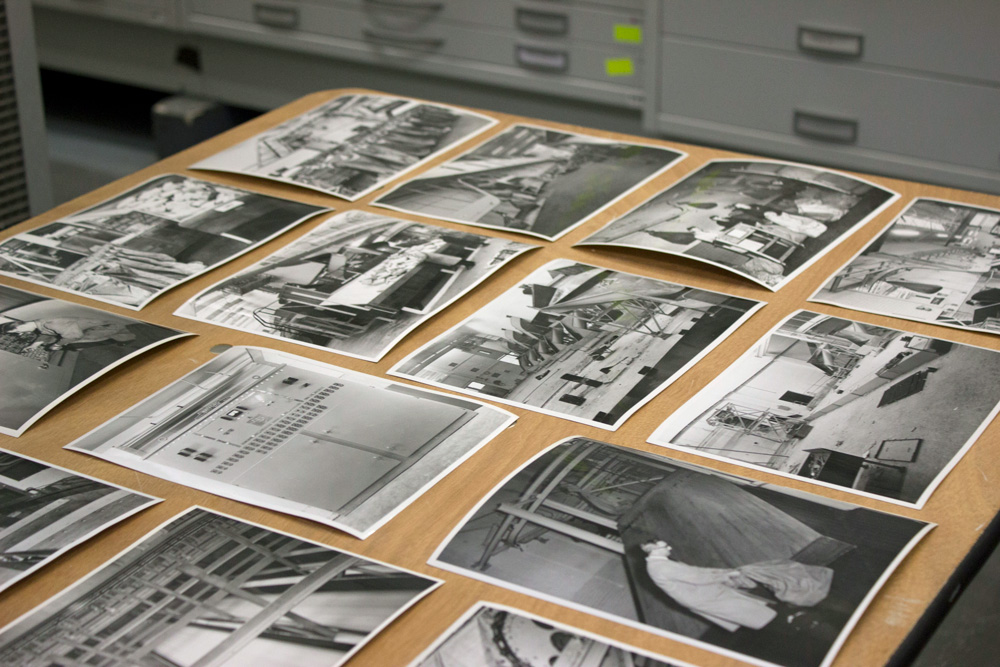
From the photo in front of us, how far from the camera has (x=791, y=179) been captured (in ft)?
4.30

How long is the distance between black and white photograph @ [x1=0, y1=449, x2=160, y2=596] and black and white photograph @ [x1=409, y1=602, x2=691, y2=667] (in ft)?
0.90

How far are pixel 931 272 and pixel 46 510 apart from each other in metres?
0.86

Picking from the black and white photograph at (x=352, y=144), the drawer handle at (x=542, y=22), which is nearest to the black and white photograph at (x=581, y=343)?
the black and white photograph at (x=352, y=144)

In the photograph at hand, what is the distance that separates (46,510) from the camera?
81 centimetres

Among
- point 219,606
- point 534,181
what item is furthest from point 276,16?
point 219,606

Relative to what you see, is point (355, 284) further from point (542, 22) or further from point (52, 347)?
point (542, 22)

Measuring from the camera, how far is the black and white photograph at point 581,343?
937 millimetres

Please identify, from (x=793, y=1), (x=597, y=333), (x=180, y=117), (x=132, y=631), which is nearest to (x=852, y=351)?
(x=597, y=333)

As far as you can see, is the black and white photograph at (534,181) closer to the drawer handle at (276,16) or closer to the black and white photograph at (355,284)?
the black and white photograph at (355,284)

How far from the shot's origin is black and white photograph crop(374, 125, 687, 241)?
126 centimetres

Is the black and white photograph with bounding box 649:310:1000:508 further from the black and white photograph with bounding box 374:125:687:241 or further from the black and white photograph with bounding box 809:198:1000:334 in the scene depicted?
the black and white photograph with bounding box 374:125:687:241

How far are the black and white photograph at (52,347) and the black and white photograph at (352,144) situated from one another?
0.36m

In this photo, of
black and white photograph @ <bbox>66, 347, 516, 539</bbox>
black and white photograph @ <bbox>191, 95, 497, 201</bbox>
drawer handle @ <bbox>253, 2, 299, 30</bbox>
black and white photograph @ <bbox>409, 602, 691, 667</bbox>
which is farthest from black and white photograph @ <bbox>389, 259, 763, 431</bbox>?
drawer handle @ <bbox>253, 2, 299, 30</bbox>

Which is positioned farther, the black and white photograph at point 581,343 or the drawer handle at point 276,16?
the drawer handle at point 276,16
